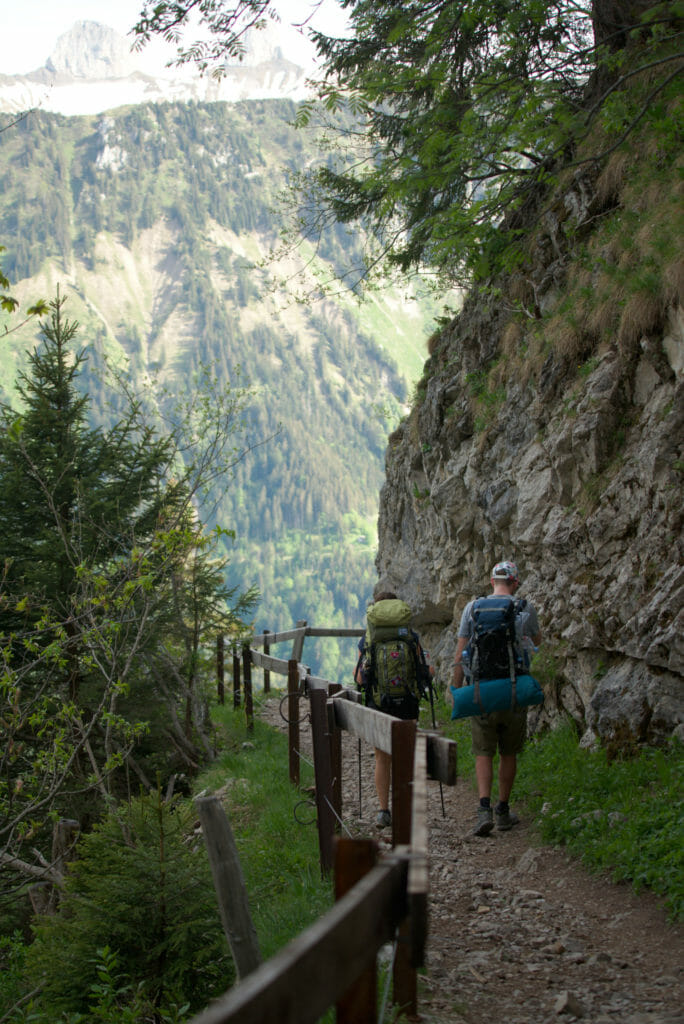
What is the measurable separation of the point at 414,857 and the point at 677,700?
190 inches

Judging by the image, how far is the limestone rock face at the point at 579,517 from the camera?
21.9 ft

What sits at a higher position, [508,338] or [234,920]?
[508,338]

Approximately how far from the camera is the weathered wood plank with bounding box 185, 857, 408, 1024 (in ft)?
4.47

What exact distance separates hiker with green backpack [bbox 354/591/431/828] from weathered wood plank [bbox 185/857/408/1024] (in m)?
4.35

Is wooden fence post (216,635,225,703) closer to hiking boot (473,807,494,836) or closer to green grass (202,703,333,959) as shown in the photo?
green grass (202,703,333,959)

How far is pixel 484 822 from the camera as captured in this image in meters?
6.42

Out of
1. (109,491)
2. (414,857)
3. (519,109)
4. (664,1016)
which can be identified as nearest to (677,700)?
(664,1016)

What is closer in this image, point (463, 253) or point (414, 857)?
point (414, 857)

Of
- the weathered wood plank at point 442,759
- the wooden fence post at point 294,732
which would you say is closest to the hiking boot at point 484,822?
the wooden fence post at point 294,732

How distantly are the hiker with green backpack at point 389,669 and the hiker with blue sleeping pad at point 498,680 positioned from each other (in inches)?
13.3

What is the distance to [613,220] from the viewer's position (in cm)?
988

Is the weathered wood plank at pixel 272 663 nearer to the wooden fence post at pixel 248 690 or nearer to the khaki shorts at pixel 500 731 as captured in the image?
the wooden fence post at pixel 248 690

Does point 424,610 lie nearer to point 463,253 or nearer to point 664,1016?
point 463,253

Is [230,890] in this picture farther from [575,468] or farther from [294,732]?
[575,468]
